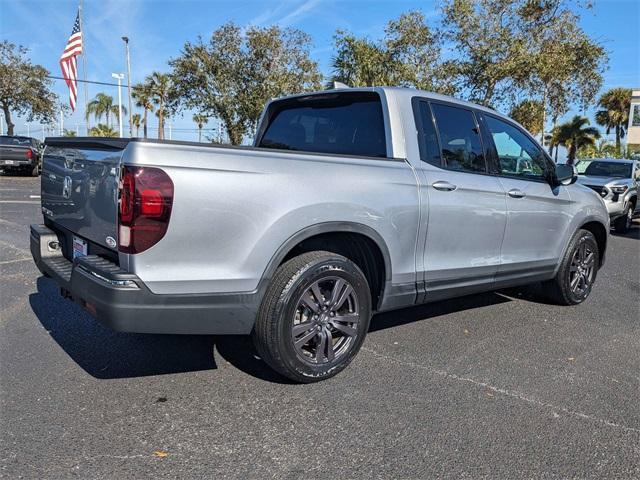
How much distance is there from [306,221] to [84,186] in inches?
52.5

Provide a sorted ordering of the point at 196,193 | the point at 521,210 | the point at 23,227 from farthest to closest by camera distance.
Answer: the point at 23,227 < the point at 521,210 < the point at 196,193

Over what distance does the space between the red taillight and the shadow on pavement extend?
1.17 m

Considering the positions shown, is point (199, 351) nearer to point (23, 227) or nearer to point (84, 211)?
point (84, 211)

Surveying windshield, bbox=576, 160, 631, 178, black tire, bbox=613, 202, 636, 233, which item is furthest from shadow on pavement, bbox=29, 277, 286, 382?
windshield, bbox=576, 160, 631, 178

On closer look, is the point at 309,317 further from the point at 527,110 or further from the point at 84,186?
the point at 527,110

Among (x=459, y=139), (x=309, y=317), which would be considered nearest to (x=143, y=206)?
(x=309, y=317)

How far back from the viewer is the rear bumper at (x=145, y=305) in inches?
104

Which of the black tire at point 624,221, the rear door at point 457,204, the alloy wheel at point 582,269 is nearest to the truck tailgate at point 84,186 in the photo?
the rear door at point 457,204

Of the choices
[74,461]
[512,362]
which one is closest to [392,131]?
[512,362]

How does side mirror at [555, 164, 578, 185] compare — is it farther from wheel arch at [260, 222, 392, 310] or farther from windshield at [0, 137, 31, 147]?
windshield at [0, 137, 31, 147]

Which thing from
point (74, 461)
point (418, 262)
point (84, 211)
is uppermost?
point (84, 211)

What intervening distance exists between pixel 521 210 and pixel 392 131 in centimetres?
154

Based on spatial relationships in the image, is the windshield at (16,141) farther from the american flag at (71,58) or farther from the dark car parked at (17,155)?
the american flag at (71,58)

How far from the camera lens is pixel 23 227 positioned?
8.74 metres
